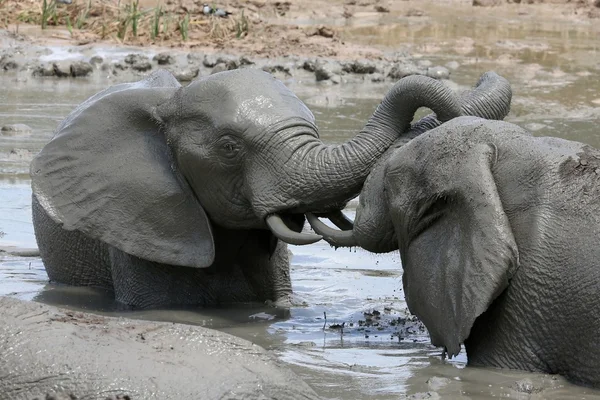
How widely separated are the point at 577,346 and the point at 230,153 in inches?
80.0

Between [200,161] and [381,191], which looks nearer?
Answer: [381,191]

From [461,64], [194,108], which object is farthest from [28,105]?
[194,108]

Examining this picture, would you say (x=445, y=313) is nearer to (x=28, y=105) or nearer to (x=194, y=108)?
(x=194, y=108)

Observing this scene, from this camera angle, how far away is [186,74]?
50.6 feet

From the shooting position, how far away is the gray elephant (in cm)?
529

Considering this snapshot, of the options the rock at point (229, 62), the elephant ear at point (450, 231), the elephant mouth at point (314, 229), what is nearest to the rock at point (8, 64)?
the rock at point (229, 62)

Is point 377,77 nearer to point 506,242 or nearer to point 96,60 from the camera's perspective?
point 96,60

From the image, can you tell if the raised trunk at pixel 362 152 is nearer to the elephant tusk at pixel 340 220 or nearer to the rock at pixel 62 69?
the elephant tusk at pixel 340 220

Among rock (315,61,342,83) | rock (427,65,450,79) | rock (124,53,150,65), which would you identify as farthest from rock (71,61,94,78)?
rock (427,65,450,79)

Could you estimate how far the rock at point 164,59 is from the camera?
15.9 meters

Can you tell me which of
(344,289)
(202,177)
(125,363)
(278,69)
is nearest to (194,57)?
(278,69)

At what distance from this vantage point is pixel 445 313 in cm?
555

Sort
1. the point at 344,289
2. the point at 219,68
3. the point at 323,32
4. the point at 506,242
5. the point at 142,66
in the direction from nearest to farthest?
the point at 506,242 < the point at 344,289 < the point at 219,68 < the point at 142,66 < the point at 323,32

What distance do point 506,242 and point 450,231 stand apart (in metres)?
0.29
